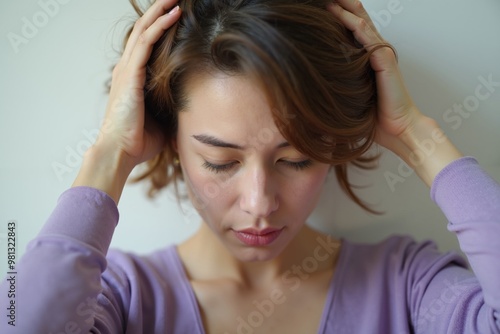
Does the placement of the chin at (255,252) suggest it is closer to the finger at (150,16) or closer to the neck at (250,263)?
the neck at (250,263)

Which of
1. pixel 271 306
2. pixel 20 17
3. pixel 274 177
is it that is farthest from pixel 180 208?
pixel 20 17

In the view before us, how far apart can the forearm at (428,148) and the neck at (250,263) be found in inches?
12.3

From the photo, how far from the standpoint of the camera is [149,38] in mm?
969

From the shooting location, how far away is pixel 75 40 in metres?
1.22

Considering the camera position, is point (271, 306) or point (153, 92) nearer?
point (153, 92)

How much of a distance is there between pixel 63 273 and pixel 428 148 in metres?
0.75

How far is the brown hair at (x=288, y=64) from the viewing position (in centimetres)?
84

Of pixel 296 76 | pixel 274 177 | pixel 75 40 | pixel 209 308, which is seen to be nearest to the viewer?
pixel 296 76

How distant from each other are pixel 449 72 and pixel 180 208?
785 millimetres

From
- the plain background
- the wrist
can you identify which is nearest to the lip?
the wrist

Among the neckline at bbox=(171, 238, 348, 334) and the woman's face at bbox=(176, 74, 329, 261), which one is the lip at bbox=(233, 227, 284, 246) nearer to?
the woman's face at bbox=(176, 74, 329, 261)

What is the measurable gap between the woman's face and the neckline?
164 millimetres

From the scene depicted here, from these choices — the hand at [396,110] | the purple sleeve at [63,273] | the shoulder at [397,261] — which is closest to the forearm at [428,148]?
the hand at [396,110]

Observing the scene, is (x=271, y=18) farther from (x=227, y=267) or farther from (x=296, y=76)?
(x=227, y=267)
